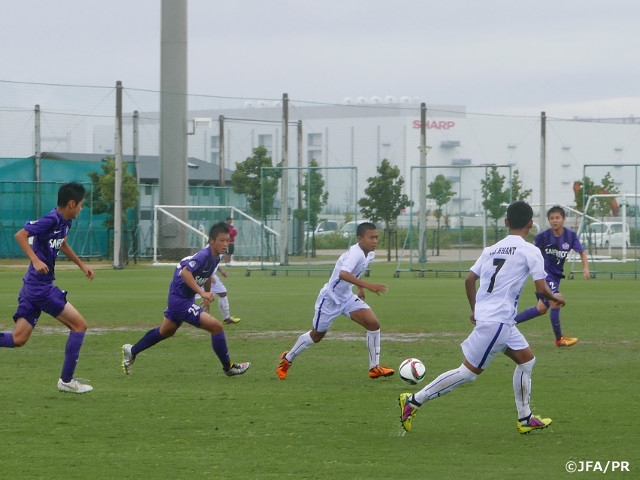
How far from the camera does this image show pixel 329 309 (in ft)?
41.1

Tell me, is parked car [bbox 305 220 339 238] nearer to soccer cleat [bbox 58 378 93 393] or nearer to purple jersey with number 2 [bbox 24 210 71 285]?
soccer cleat [bbox 58 378 93 393]

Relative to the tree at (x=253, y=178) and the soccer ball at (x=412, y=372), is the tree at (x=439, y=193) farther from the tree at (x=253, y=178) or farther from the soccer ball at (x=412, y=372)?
the soccer ball at (x=412, y=372)

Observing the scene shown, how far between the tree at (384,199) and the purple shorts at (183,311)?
127 ft

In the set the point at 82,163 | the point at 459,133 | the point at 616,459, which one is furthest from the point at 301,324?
the point at 459,133

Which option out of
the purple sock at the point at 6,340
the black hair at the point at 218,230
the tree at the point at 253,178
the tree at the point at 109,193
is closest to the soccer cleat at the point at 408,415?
the black hair at the point at 218,230

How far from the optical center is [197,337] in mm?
17016

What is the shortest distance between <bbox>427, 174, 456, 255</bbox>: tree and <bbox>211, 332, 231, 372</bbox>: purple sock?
88.2 ft

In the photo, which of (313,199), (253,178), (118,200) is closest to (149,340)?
(313,199)

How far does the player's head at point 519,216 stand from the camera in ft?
29.5

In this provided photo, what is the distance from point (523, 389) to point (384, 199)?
42.3 m

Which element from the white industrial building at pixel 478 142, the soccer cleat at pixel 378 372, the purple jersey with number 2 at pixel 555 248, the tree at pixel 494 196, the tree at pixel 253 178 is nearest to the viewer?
the soccer cleat at pixel 378 372

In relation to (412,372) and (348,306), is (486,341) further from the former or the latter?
(348,306)

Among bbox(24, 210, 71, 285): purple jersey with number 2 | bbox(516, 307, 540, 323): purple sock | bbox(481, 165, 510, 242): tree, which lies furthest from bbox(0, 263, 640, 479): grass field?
bbox(481, 165, 510, 242): tree

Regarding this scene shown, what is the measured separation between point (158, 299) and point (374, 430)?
16022 millimetres
